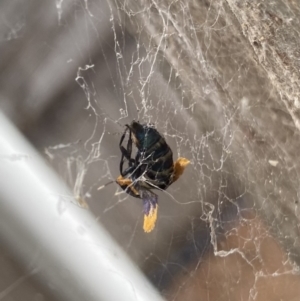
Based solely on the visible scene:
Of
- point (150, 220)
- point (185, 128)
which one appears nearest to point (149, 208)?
point (150, 220)

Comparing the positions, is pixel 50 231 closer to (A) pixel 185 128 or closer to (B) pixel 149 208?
(B) pixel 149 208

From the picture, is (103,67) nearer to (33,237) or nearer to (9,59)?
(9,59)

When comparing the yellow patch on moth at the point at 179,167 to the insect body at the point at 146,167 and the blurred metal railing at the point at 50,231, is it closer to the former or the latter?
the insect body at the point at 146,167

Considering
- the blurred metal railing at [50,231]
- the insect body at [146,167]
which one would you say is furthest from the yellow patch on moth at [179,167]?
the blurred metal railing at [50,231]

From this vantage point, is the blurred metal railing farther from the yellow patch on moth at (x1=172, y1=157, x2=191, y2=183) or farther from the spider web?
the yellow patch on moth at (x1=172, y1=157, x2=191, y2=183)

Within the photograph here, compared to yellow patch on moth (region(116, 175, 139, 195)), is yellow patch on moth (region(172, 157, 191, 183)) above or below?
below

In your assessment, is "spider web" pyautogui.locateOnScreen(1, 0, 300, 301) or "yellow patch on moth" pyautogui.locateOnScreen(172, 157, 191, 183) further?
"yellow patch on moth" pyautogui.locateOnScreen(172, 157, 191, 183)

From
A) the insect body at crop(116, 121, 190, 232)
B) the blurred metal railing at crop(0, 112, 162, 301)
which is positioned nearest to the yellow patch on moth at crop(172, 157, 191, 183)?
the insect body at crop(116, 121, 190, 232)

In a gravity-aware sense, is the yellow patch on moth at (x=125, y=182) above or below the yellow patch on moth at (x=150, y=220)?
above
